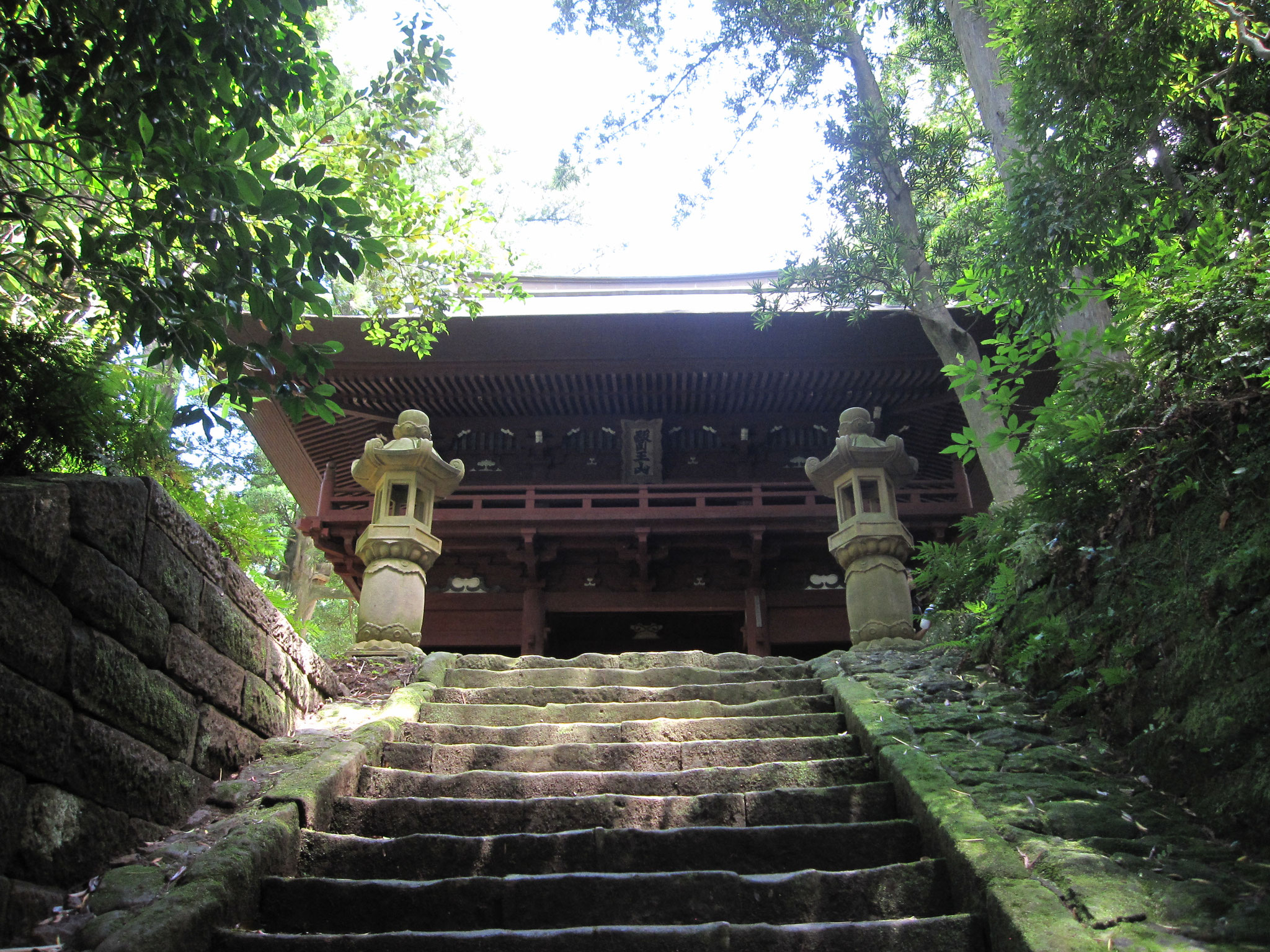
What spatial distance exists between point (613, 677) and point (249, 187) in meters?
3.91

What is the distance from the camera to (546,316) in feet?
35.4

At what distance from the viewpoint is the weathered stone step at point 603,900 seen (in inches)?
123

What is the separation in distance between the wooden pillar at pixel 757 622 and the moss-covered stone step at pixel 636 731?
6873 millimetres

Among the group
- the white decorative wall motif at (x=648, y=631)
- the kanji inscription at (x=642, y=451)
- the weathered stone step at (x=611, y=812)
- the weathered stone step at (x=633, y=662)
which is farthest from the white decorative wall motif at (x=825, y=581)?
the weathered stone step at (x=611, y=812)

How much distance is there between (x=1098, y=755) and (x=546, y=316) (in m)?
8.21

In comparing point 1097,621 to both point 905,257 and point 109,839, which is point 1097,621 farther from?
point 905,257

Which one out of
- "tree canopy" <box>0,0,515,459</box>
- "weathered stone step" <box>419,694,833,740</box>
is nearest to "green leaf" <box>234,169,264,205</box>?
"tree canopy" <box>0,0,515,459</box>

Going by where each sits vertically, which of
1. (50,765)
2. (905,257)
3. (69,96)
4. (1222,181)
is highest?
(905,257)

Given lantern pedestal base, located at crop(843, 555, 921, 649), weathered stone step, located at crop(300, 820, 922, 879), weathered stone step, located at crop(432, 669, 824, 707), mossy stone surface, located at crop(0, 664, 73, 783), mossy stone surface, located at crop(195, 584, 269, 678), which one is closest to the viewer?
mossy stone surface, located at crop(0, 664, 73, 783)

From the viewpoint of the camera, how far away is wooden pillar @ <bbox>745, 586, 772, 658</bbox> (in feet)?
38.8

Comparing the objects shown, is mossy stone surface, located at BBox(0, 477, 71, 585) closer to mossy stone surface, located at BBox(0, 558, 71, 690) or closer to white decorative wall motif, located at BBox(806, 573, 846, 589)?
mossy stone surface, located at BBox(0, 558, 71, 690)

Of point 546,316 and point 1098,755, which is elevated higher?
point 546,316

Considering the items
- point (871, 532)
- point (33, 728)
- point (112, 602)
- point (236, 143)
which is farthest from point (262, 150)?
point (871, 532)

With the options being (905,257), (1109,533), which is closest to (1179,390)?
(1109,533)
